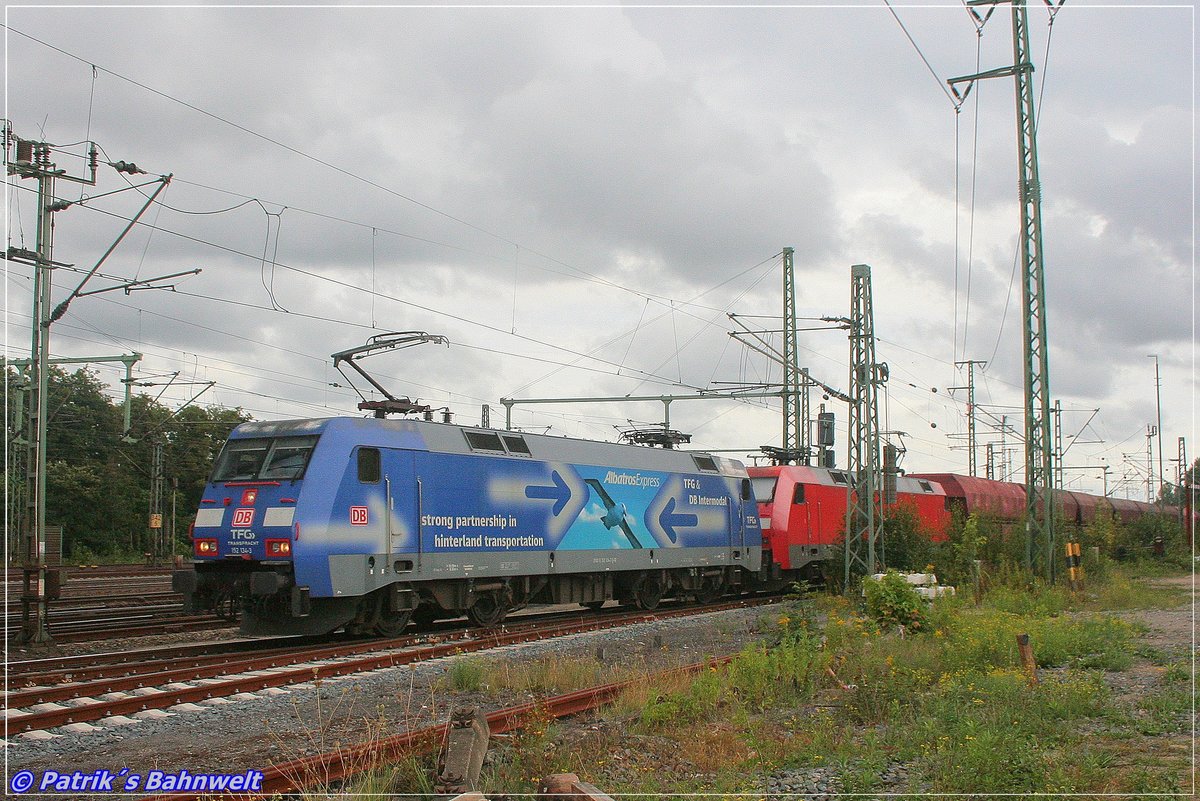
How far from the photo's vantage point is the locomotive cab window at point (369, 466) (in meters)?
14.9

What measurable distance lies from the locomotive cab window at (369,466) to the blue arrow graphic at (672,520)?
7.98m

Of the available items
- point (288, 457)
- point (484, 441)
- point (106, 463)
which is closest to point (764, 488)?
point (484, 441)

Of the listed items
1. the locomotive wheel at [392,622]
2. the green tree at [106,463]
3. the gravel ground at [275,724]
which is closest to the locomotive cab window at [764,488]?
the locomotive wheel at [392,622]

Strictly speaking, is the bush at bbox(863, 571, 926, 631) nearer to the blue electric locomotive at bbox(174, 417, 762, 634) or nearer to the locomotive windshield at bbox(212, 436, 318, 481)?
the blue electric locomotive at bbox(174, 417, 762, 634)

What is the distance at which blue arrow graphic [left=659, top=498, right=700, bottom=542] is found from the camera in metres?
21.7

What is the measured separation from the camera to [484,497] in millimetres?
17047

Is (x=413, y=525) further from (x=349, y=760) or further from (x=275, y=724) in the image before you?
(x=349, y=760)

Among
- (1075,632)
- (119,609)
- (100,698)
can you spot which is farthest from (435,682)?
(119,609)

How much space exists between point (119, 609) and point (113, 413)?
33547 mm

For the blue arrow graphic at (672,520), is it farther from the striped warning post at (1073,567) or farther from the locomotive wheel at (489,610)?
the striped warning post at (1073,567)

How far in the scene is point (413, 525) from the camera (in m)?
15.7

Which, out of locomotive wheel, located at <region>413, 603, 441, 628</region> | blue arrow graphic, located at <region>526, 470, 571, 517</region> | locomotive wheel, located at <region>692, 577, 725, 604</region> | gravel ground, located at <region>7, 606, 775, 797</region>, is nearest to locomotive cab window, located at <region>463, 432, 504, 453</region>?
blue arrow graphic, located at <region>526, 470, 571, 517</region>

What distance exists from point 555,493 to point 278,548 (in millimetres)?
5867

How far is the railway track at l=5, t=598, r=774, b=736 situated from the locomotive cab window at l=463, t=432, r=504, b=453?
9.93 feet
